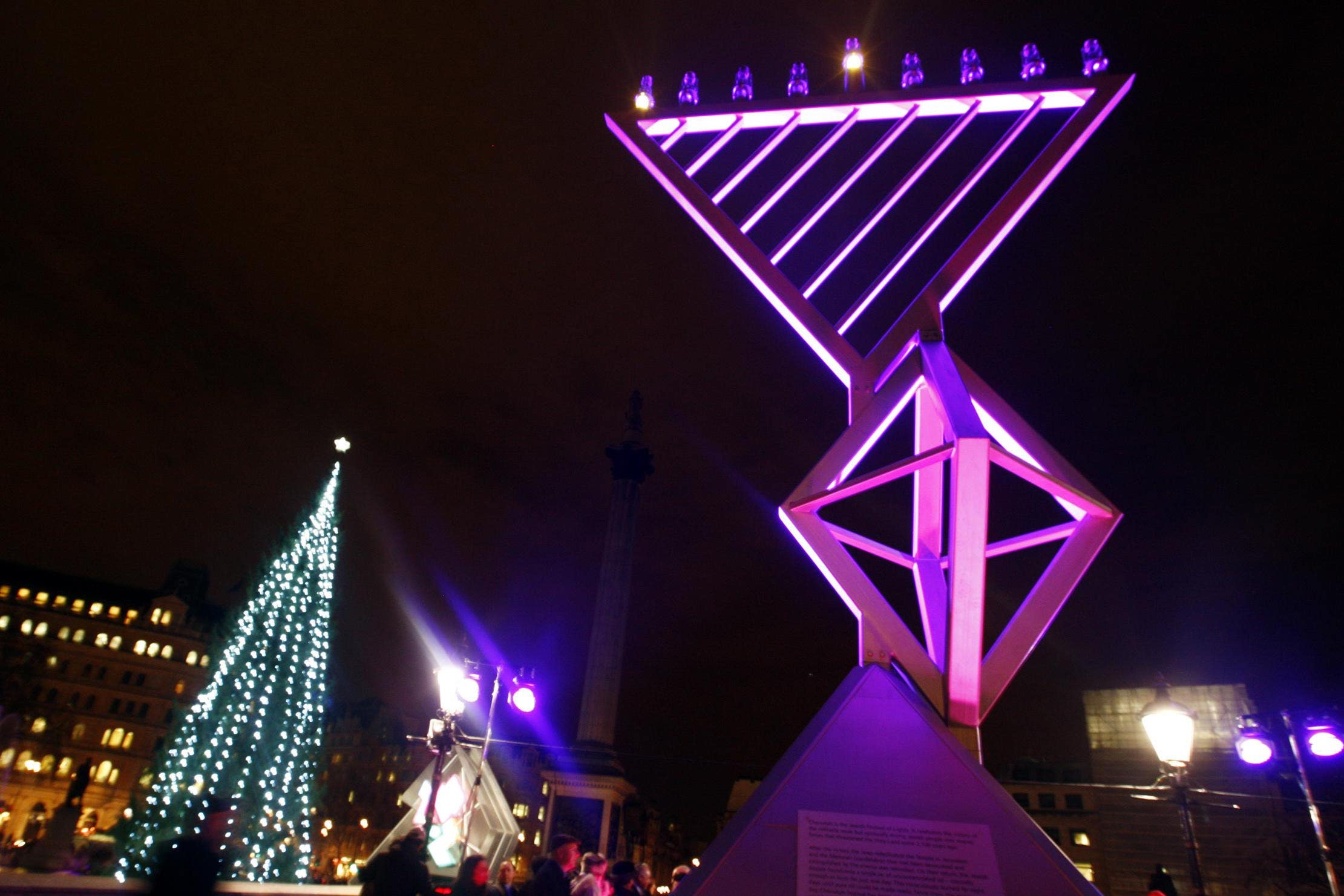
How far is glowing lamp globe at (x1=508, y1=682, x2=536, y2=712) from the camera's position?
1010cm

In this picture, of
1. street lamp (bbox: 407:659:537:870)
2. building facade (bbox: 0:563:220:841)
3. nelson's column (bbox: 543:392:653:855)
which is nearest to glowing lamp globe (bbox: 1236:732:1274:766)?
street lamp (bbox: 407:659:537:870)

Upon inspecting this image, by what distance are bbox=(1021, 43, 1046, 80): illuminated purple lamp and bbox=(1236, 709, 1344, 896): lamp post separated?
619cm

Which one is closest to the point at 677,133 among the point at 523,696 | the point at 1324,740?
the point at 523,696

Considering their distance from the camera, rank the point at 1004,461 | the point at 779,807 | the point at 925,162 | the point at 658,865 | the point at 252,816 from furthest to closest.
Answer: the point at 658,865 < the point at 252,816 < the point at 925,162 < the point at 1004,461 < the point at 779,807

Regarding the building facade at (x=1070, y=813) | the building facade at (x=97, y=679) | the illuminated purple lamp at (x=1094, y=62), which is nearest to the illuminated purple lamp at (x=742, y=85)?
the illuminated purple lamp at (x=1094, y=62)

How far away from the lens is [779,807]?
11.9 feet

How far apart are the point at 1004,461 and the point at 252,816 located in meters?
23.5

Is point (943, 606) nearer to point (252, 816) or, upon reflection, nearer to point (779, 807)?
point (779, 807)

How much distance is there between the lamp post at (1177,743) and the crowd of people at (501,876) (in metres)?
3.41

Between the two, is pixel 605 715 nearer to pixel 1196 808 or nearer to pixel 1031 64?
pixel 1196 808

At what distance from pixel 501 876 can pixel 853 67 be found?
8.34 metres

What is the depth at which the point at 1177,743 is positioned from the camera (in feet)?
18.1

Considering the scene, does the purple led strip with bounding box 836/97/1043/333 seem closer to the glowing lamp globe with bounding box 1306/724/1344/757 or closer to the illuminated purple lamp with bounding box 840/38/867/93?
the illuminated purple lamp with bounding box 840/38/867/93

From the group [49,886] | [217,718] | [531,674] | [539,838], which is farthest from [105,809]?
[49,886]
